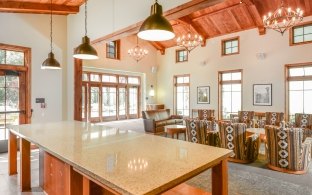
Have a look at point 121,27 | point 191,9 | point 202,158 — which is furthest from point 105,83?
point 202,158

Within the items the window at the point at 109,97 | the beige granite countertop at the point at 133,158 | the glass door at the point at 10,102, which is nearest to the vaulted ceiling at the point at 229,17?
the glass door at the point at 10,102

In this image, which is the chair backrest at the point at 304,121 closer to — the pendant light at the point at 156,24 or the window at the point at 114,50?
the pendant light at the point at 156,24

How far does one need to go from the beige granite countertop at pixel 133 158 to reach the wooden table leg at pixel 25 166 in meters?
0.64

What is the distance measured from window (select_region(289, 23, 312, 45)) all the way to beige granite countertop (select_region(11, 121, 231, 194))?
7460mm

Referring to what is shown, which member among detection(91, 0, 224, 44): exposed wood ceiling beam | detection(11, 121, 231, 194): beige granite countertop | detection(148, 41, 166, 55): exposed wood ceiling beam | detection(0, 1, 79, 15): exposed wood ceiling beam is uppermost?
detection(148, 41, 166, 55): exposed wood ceiling beam

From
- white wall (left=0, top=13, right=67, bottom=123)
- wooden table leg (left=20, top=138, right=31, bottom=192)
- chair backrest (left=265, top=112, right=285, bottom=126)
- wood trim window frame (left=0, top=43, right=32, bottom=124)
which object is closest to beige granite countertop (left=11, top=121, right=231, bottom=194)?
wooden table leg (left=20, top=138, right=31, bottom=192)

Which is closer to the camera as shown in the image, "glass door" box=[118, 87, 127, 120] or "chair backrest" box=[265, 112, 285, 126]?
"chair backrest" box=[265, 112, 285, 126]

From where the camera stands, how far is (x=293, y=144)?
381 cm

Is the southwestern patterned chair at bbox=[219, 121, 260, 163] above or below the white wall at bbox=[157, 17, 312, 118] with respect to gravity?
below

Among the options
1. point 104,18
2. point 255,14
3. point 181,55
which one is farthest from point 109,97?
point 255,14

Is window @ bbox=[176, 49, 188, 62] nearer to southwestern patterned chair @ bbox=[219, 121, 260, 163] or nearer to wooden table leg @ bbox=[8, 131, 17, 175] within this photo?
southwestern patterned chair @ bbox=[219, 121, 260, 163]

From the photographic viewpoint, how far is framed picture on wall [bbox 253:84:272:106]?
812 centimetres

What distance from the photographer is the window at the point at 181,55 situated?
1110 centimetres

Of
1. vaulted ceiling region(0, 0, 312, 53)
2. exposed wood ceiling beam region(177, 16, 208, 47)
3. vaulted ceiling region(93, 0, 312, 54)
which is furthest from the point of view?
exposed wood ceiling beam region(177, 16, 208, 47)
